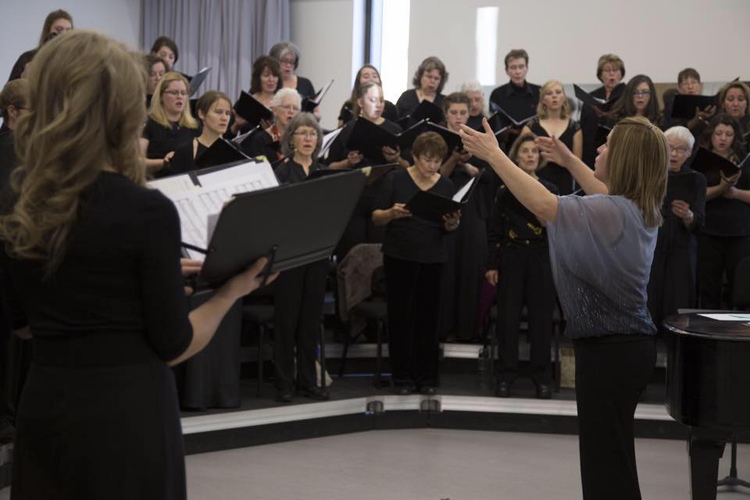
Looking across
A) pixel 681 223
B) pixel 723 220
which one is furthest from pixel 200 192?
pixel 723 220

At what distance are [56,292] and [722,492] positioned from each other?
375cm

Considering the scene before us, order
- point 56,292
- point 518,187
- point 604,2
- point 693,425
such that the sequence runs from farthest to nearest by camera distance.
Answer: point 604,2 → point 693,425 → point 518,187 → point 56,292

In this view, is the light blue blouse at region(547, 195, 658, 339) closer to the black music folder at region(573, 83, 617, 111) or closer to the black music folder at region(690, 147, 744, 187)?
the black music folder at region(690, 147, 744, 187)

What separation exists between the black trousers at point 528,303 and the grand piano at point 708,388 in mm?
2258

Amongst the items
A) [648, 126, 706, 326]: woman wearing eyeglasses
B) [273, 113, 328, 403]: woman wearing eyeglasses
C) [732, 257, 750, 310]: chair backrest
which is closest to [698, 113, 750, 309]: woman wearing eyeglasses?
[648, 126, 706, 326]: woman wearing eyeglasses

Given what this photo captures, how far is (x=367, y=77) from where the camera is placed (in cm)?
672

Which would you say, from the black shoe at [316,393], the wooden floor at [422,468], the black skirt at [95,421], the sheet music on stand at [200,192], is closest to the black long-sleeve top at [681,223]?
the wooden floor at [422,468]

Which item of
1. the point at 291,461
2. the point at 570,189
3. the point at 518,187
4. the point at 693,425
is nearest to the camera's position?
the point at 518,187

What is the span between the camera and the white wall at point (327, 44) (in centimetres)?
970

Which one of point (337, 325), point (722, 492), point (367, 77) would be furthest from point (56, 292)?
point (367, 77)

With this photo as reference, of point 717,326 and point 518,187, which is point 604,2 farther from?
point 518,187

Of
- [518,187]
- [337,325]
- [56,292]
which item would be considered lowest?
[337,325]

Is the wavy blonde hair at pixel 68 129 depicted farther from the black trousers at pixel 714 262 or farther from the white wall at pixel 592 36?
the white wall at pixel 592 36

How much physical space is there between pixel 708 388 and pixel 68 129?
2.37m
